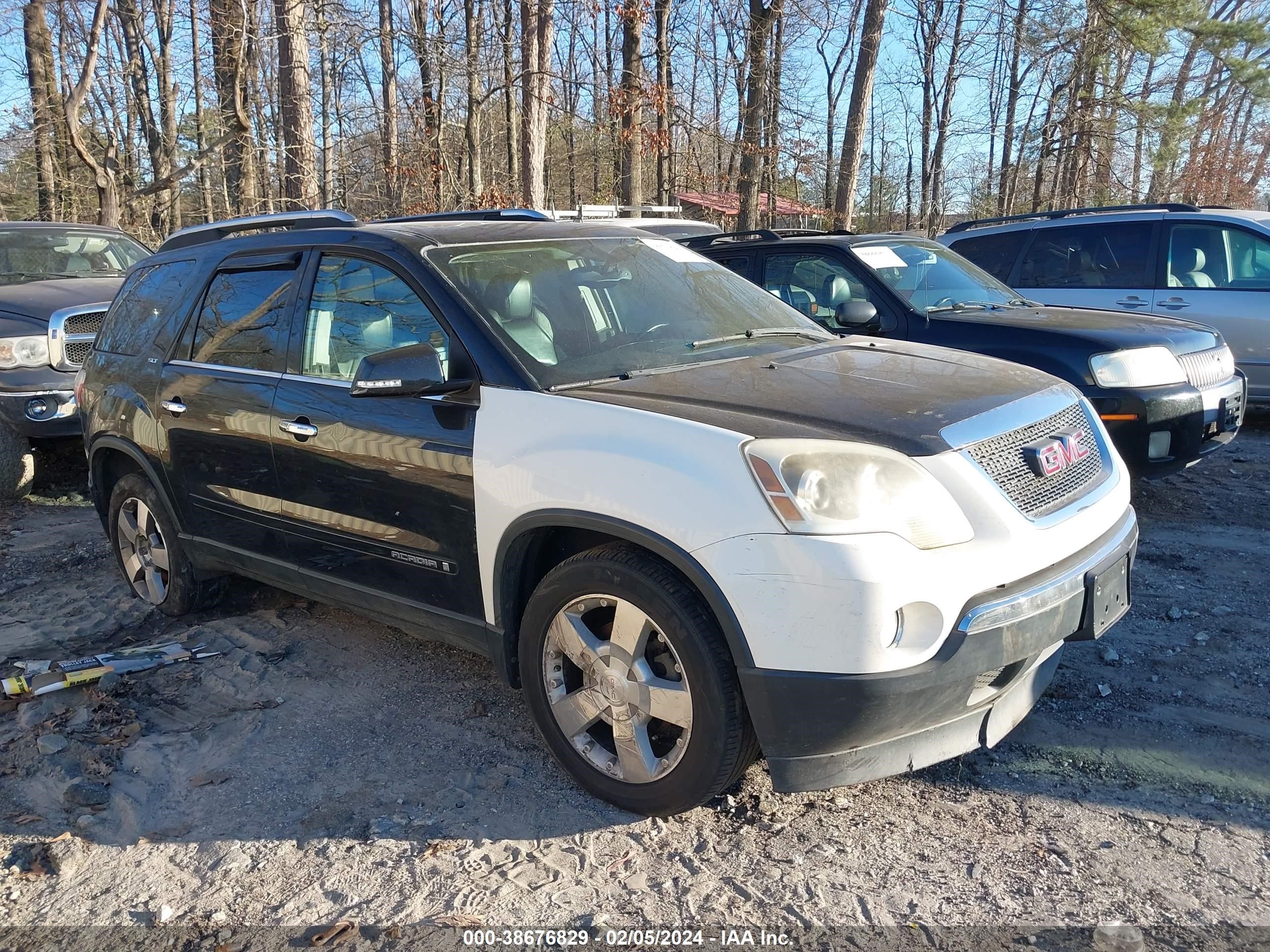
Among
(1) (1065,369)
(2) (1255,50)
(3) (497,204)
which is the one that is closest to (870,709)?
(1) (1065,369)

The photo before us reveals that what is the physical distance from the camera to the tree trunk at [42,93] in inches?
693

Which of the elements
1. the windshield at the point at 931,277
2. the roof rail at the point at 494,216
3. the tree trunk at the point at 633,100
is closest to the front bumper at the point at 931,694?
the roof rail at the point at 494,216

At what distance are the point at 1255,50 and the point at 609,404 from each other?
34407 mm

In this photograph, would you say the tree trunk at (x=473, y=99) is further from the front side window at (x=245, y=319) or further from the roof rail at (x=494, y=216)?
the front side window at (x=245, y=319)

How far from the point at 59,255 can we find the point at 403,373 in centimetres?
798

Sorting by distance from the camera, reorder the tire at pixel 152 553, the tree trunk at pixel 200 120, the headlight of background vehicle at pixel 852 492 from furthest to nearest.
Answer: the tree trunk at pixel 200 120 → the tire at pixel 152 553 → the headlight of background vehicle at pixel 852 492

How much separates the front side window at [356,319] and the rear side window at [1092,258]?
252 inches

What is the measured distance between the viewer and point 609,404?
302cm

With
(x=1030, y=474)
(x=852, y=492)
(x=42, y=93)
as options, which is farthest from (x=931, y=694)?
(x=42, y=93)

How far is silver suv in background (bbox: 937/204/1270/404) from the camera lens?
25.9 ft

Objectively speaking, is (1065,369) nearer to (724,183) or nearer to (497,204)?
(497,204)

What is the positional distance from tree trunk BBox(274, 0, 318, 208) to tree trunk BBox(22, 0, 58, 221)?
674cm

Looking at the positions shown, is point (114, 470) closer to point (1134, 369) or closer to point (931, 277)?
point (931, 277)

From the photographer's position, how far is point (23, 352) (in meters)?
7.56
